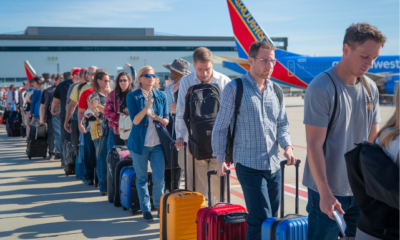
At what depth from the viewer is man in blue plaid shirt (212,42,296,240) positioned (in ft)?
9.21

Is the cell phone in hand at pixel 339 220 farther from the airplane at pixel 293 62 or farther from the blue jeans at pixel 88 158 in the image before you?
the airplane at pixel 293 62

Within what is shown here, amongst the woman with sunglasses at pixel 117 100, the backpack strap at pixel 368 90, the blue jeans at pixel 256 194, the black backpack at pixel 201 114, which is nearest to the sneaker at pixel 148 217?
the black backpack at pixel 201 114

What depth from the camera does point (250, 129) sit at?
2891 mm

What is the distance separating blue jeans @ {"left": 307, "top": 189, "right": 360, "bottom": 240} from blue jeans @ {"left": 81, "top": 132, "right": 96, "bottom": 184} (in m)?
5.20

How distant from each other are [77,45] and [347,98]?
203ft

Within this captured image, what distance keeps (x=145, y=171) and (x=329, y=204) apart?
288 centimetres

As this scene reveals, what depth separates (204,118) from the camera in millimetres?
3693

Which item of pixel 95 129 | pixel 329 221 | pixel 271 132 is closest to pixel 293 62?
pixel 95 129

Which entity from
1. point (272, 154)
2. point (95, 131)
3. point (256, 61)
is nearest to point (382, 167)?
point (272, 154)

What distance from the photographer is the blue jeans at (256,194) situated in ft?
9.00

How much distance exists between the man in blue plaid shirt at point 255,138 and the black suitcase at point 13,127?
14111 mm

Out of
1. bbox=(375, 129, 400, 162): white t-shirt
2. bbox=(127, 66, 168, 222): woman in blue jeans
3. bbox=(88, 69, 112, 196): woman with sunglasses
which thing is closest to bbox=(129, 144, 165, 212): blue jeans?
bbox=(127, 66, 168, 222): woman in blue jeans

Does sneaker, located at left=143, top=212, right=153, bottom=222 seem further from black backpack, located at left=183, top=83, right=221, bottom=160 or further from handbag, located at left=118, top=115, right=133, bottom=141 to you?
black backpack, located at left=183, top=83, right=221, bottom=160

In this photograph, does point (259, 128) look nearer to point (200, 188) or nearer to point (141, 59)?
point (200, 188)
